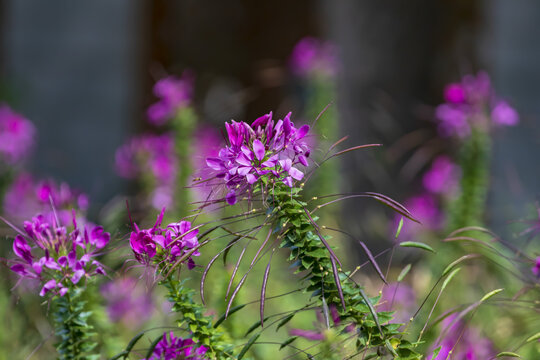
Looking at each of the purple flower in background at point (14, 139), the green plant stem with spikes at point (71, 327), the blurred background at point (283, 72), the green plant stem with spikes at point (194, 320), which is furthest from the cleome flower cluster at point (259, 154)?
the purple flower in background at point (14, 139)

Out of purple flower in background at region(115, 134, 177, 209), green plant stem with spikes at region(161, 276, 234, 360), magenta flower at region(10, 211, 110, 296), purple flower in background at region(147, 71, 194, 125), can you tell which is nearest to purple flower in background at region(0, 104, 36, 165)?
purple flower in background at region(115, 134, 177, 209)

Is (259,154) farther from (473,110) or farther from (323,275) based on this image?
(473,110)

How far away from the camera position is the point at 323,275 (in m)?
0.87

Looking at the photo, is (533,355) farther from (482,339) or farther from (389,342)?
Result: (389,342)

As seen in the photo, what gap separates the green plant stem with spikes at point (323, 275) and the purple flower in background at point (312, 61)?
148 cm

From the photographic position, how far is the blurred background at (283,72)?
3010mm

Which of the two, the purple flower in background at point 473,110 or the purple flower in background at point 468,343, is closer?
the purple flower in background at point 468,343

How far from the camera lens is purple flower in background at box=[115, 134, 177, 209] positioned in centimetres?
210

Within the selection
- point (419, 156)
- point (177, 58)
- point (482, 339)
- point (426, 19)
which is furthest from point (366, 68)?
point (482, 339)

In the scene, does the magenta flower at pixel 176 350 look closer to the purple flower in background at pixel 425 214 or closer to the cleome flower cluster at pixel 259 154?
the cleome flower cluster at pixel 259 154

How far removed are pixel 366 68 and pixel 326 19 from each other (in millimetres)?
463

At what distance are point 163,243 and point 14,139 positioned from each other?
1.44 meters

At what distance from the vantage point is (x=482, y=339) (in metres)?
1.45

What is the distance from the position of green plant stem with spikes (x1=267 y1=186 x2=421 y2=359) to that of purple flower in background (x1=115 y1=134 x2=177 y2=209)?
1.22 metres
